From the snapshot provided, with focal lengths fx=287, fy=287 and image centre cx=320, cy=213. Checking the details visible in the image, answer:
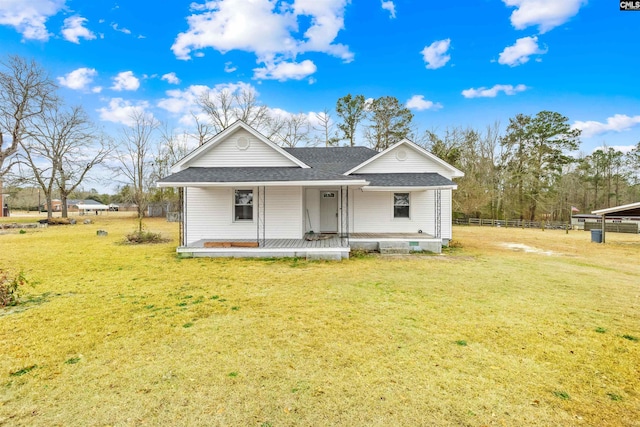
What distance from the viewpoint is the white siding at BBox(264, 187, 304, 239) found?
39.9 ft

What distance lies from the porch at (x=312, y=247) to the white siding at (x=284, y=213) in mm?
520

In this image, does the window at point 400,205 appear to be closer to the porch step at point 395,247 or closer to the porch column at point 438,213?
the porch column at point 438,213

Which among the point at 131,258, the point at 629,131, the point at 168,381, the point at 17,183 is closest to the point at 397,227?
the point at 131,258

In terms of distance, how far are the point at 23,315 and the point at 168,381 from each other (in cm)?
404

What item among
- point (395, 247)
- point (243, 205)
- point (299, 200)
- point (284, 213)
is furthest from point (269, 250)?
point (395, 247)

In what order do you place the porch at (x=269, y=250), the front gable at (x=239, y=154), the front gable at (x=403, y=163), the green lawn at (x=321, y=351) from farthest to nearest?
the front gable at (x=403, y=163), the front gable at (x=239, y=154), the porch at (x=269, y=250), the green lawn at (x=321, y=351)

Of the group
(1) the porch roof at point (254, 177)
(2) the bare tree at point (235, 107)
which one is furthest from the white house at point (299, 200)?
(2) the bare tree at point (235, 107)

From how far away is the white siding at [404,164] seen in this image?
14.1m

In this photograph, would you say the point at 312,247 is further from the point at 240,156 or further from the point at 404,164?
the point at 404,164

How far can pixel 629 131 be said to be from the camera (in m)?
31.8

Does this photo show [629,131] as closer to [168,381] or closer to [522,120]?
[522,120]

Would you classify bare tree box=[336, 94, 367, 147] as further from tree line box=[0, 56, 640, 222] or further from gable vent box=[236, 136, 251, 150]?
gable vent box=[236, 136, 251, 150]

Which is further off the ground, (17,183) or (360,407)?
(17,183)

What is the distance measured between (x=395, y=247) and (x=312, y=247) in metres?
3.57
